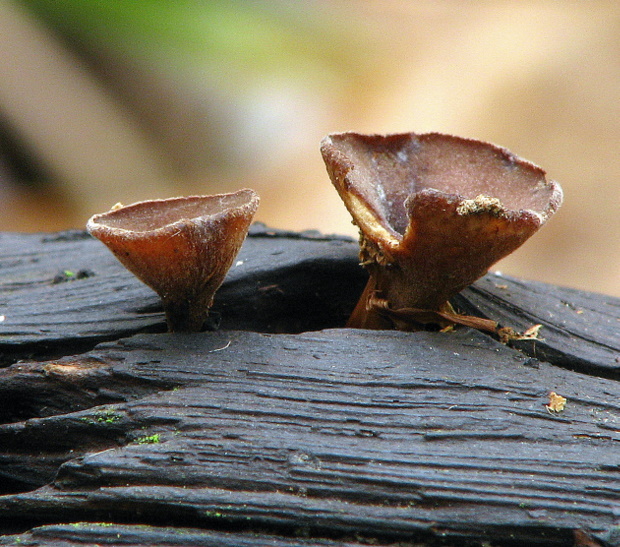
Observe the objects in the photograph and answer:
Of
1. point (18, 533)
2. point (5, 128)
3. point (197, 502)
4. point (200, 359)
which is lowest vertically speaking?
point (18, 533)

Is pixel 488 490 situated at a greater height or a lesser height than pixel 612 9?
lesser

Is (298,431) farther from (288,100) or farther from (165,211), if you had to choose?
(288,100)

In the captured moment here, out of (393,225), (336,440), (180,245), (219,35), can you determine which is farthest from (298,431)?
(219,35)

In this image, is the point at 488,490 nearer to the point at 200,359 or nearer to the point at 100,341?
the point at 200,359

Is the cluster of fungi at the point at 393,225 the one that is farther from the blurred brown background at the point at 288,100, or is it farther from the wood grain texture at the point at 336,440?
the blurred brown background at the point at 288,100

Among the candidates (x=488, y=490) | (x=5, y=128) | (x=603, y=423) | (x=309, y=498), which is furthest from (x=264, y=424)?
(x=5, y=128)

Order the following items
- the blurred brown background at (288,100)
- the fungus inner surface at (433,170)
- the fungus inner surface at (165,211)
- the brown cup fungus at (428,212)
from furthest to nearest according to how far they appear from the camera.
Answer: the blurred brown background at (288,100) < the fungus inner surface at (433,170) < the fungus inner surface at (165,211) < the brown cup fungus at (428,212)

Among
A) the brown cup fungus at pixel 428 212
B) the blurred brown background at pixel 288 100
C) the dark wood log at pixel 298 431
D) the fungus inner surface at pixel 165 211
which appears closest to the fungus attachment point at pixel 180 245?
the fungus inner surface at pixel 165 211
